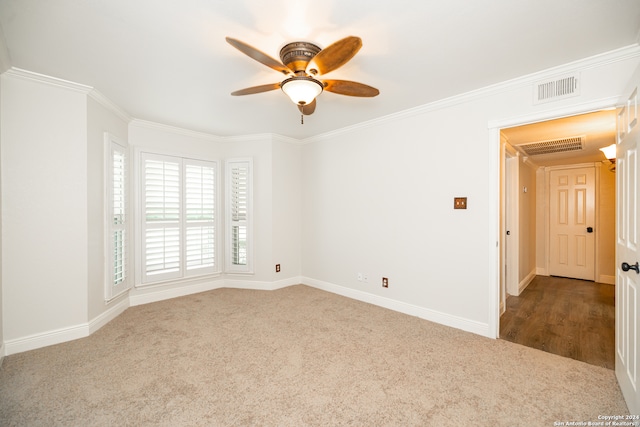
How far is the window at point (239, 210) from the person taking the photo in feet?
15.0

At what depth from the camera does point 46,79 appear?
2.58 metres

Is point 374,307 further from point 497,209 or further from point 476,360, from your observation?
point 497,209

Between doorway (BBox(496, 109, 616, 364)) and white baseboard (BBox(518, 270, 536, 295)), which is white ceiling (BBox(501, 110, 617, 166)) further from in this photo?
white baseboard (BBox(518, 270, 536, 295))

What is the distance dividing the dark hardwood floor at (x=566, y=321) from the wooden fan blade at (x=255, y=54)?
10.5 feet

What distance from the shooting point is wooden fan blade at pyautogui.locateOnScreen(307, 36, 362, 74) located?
1.62 meters

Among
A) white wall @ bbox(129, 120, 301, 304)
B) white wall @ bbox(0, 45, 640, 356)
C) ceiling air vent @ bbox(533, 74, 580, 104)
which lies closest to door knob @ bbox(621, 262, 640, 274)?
white wall @ bbox(0, 45, 640, 356)

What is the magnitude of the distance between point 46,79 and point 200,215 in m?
2.27

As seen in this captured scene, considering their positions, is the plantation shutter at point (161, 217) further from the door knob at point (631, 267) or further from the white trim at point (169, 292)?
the door knob at point (631, 267)

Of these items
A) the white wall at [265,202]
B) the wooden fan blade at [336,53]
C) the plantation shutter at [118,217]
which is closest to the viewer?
the wooden fan blade at [336,53]

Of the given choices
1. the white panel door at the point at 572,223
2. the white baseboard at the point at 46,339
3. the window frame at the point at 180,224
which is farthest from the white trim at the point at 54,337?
the white panel door at the point at 572,223

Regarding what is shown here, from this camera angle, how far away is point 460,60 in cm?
230

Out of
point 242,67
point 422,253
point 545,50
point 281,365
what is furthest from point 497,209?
point 242,67

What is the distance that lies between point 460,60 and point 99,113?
3.56 m

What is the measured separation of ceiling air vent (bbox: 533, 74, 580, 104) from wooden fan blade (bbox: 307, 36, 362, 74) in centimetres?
188
